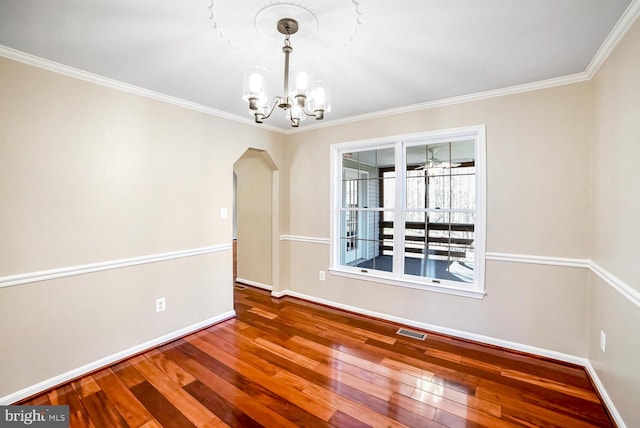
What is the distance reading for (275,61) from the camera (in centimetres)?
213

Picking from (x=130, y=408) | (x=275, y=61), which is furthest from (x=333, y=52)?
(x=130, y=408)

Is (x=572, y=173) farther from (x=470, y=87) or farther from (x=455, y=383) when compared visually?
(x=455, y=383)

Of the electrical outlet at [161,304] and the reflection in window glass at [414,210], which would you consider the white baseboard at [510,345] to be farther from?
the electrical outlet at [161,304]

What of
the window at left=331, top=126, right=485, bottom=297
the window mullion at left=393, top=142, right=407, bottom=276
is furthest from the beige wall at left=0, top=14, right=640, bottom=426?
the window mullion at left=393, top=142, right=407, bottom=276

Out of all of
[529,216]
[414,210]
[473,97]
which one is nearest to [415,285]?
[414,210]

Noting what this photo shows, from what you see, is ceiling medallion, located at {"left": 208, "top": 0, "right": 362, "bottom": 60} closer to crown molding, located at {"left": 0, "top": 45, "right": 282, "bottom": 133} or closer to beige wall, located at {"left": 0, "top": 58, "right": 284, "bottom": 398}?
crown molding, located at {"left": 0, "top": 45, "right": 282, "bottom": 133}

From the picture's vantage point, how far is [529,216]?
2566 millimetres

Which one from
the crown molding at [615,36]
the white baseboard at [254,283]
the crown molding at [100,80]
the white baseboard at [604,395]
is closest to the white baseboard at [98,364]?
the white baseboard at [254,283]

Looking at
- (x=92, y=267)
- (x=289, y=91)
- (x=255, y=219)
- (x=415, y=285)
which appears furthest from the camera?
(x=255, y=219)

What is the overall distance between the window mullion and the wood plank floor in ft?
2.63

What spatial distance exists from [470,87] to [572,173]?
1135mm

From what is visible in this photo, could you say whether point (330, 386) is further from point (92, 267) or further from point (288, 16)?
point (288, 16)

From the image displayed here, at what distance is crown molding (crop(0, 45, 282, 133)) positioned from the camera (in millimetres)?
Answer: 1987

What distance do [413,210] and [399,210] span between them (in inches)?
6.1
